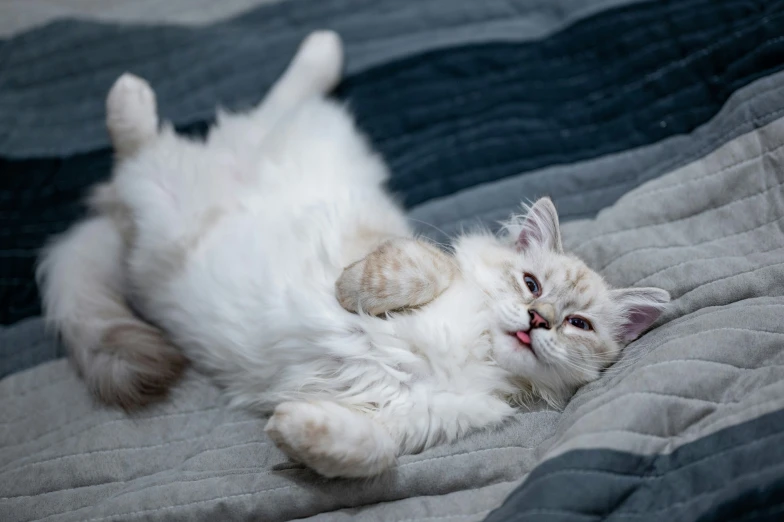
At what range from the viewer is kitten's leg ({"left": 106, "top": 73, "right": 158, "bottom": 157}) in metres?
1.64

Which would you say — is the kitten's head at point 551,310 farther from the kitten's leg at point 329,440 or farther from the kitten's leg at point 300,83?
the kitten's leg at point 300,83

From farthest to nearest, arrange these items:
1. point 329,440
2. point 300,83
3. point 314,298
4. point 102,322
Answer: point 300,83 < point 102,322 < point 314,298 < point 329,440

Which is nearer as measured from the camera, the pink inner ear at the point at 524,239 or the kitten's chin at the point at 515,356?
the kitten's chin at the point at 515,356

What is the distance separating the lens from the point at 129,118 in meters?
1.64

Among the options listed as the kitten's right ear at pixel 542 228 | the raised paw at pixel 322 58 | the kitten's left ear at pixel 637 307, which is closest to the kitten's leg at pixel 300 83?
the raised paw at pixel 322 58

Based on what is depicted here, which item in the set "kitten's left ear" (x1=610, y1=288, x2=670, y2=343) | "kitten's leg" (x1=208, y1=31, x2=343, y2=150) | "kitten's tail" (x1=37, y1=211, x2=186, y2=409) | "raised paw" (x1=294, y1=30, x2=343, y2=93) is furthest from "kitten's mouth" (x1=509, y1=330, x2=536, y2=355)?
"raised paw" (x1=294, y1=30, x2=343, y2=93)

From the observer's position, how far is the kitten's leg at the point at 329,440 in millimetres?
1013

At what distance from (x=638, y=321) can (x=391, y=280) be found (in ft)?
1.77

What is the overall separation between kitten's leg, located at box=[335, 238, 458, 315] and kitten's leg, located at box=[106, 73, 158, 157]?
2.63 ft

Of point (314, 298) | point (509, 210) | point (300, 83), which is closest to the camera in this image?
point (314, 298)

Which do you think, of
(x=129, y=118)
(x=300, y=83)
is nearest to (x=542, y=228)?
(x=300, y=83)

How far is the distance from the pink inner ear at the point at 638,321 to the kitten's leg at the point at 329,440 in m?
A: 0.59

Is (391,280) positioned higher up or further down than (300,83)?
further down

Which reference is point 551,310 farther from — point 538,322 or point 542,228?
point 542,228
